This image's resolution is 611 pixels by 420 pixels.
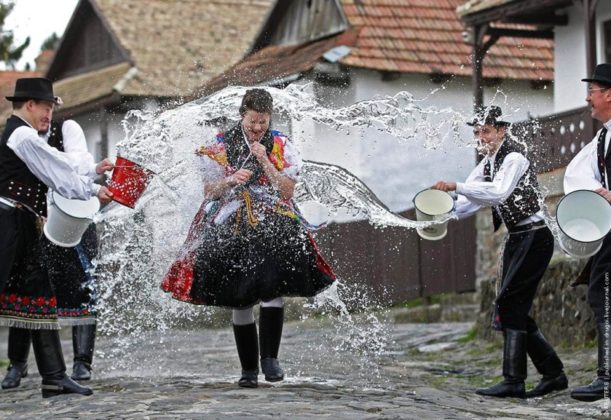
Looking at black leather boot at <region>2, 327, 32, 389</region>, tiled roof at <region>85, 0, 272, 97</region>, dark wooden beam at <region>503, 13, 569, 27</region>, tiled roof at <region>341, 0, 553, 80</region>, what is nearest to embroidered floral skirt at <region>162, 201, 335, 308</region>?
black leather boot at <region>2, 327, 32, 389</region>

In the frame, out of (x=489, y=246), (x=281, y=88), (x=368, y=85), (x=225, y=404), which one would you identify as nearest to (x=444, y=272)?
(x=489, y=246)

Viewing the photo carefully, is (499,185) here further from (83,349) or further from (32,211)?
(83,349)

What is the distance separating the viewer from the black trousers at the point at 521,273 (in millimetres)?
8711

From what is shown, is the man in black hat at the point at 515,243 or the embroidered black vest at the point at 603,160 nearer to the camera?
the embroidered black vest at the point at 603,160

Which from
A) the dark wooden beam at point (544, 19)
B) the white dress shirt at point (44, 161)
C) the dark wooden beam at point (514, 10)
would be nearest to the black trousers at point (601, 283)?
the white dress shirt at point (44, 161)

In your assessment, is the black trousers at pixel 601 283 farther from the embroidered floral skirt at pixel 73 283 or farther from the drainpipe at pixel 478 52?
the drainpipe at pixel 478 52

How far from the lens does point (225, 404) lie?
283 inches

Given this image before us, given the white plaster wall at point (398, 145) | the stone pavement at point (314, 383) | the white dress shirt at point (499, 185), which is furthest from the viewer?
the white plaster wall at point (398, 145)

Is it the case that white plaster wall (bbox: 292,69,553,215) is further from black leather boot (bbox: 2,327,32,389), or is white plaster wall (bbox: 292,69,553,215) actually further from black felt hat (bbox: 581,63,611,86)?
black felt hat (bbox: 581,63,611,86)

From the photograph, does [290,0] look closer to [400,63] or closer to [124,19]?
[400,63]

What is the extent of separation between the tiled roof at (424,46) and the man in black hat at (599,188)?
14277 mm

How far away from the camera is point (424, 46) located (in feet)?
77.0

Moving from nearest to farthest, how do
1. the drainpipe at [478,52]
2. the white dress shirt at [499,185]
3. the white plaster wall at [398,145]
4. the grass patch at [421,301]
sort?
the white dress shirt at [499,185]
the drainpipe at [478,52]
the grass patch at [421,301]
the white plaster wall at [398,145]

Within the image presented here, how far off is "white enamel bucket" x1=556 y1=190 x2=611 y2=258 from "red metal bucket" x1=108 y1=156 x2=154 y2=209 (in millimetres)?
2447
